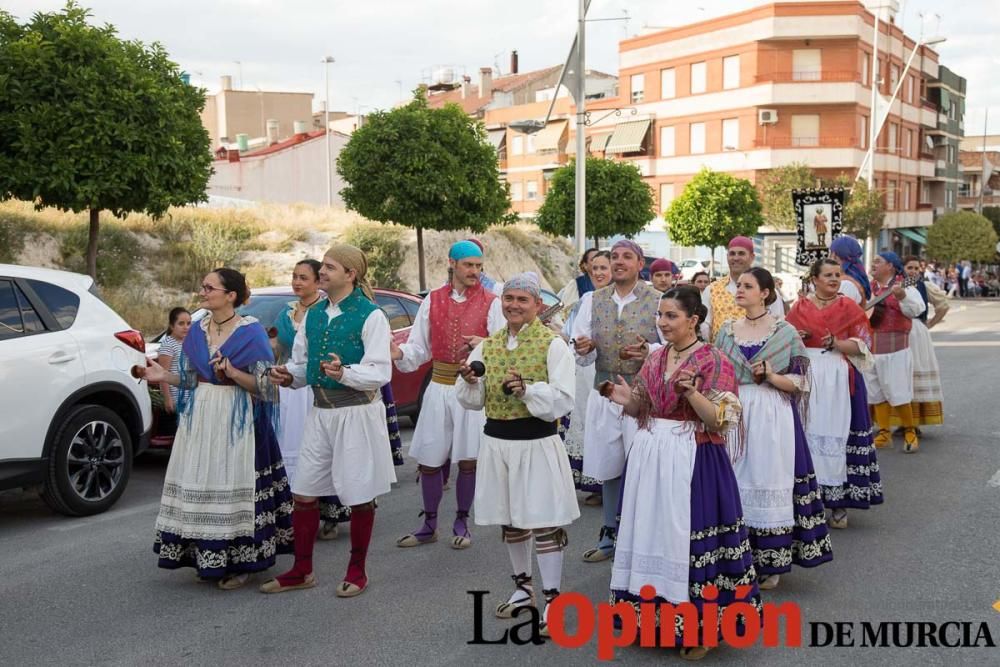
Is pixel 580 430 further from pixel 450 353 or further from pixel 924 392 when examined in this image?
pixel 924 392

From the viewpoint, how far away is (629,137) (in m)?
54.2

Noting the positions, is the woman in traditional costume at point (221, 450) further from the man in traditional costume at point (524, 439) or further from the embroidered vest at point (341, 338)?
the man in traditional costume at point (524, 439)

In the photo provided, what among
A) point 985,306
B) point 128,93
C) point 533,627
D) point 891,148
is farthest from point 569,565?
point 891,148

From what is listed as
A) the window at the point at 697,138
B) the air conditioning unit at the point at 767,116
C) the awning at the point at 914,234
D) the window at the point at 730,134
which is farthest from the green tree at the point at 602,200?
the awning at the point at 914,234

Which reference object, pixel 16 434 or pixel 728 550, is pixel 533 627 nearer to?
pixel 728 550

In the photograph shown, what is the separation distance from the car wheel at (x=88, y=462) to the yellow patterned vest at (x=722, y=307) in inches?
183

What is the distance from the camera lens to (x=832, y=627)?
18.0ft

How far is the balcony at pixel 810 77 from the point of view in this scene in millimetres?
49000

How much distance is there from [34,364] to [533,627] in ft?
13.6

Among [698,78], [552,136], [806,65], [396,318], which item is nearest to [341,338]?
[396,318]

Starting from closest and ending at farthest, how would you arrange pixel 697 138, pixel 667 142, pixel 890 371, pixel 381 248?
pixel 890 371
pixel 381 248
pixel 697 138
pixel 667 142

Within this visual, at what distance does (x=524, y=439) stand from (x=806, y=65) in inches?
1901

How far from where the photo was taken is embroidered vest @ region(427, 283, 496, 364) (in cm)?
689

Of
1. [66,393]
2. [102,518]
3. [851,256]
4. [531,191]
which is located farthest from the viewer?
[531,191]
